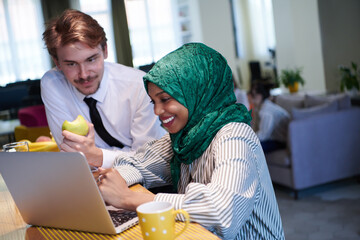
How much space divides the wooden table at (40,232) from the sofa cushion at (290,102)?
4.00 m

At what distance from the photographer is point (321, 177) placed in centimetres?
420

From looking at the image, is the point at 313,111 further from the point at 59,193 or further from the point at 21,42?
the point at 21,42

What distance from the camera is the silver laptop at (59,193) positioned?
90cm

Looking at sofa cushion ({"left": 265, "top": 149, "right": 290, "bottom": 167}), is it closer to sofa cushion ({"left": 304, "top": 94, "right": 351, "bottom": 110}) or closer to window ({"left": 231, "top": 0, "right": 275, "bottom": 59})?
sofa cushion ({"left": 304, "top": 94, "right": 351, "bottom": 110})

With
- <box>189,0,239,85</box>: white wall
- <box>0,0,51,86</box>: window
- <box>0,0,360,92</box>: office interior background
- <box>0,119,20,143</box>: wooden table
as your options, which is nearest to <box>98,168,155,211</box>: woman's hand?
<box>0,0,360,92</box>: office interior background

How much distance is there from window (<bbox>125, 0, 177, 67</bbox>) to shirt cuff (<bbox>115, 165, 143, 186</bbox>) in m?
5.86

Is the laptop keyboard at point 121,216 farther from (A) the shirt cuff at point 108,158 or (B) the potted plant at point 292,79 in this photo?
(B) the potted plant at point 292,79

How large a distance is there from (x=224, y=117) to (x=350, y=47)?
5864mm

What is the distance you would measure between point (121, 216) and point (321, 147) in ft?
11.3

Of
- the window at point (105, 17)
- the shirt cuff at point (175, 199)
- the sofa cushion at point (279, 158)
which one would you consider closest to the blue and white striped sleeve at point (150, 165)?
the shirt cuff at point (175, 199)

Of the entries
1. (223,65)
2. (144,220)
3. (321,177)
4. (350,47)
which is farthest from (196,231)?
(350,47)

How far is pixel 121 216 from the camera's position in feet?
3.45

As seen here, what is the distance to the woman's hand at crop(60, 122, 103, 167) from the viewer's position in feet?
4.61

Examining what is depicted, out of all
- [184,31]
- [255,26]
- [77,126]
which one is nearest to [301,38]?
[184,31]
